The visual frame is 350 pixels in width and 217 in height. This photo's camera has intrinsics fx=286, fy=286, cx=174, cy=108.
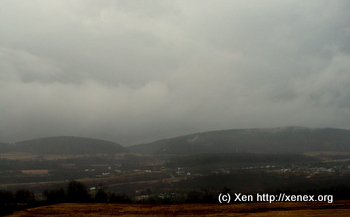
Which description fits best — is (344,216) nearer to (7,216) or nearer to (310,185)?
(7,216)

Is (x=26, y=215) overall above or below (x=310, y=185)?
above

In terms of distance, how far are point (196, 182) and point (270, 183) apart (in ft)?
152

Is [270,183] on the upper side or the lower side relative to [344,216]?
lower

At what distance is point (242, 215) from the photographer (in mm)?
55219

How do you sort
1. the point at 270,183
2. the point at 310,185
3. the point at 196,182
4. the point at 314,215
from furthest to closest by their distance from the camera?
the point at 196,182, the point at 270,183, the point at 310,185, the point at 314,215

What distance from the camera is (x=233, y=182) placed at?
17475cm

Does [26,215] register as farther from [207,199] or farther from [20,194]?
[20,194]

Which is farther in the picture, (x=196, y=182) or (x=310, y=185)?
(x=196, y=182)

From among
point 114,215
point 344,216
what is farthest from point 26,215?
point 344,216

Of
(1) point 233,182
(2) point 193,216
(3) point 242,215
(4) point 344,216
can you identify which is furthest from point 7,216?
(1) point 233,182

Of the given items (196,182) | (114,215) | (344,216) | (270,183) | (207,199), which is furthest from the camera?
(196,182)

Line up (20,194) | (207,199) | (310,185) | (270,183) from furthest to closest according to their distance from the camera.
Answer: (270,183)
(310,185)
(20,194)
(207,199)

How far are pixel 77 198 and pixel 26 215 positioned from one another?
50672 mm

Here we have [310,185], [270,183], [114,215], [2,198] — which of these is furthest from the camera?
[270,183]
